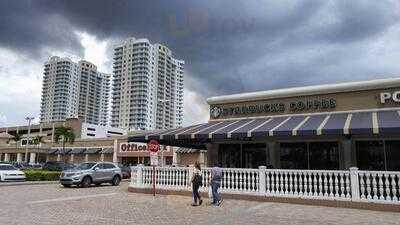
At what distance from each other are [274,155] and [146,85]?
87227mm

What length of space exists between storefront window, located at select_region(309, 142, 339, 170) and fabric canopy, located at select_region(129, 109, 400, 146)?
131 cm

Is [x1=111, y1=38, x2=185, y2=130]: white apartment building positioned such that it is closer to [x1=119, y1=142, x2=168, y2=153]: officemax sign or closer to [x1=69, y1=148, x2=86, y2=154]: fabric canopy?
[x1=69, y1=148, x2=86, y2=154]: fabric canopy

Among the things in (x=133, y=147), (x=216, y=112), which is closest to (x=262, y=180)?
(x=216, y=112)

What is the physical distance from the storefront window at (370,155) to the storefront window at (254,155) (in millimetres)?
4432

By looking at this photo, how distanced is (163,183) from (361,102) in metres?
9.73

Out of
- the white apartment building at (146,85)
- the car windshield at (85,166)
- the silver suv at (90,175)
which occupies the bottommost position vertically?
the silver suv at (90,175)

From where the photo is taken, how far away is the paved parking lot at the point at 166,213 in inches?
425

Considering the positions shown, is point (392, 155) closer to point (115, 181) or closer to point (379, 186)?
point (379, 186)

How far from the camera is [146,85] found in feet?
343

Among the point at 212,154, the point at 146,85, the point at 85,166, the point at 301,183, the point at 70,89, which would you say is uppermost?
the point at 70,89

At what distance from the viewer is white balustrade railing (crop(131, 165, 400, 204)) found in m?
13.6

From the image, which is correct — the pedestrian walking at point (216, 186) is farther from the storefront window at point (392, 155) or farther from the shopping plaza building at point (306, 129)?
the storefront window at point (392, 155)

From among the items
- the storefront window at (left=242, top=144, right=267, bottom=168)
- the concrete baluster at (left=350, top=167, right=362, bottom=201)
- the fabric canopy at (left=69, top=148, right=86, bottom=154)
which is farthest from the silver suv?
the fabric canopy at (left=69, top=148, right=86, bottom=154)

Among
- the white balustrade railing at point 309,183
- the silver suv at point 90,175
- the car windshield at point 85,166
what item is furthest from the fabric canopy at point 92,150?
the white balustrade railing at point 309,183
